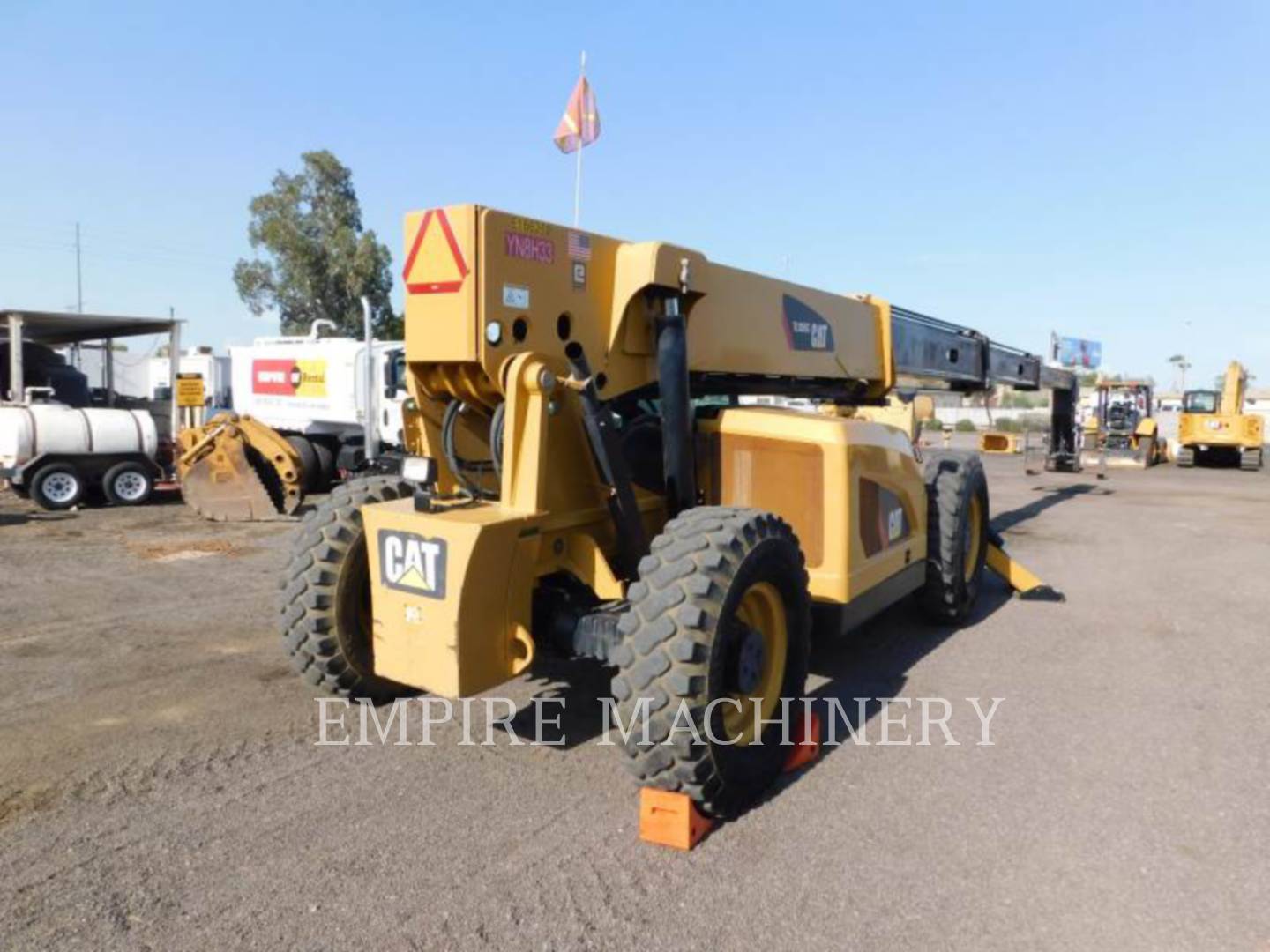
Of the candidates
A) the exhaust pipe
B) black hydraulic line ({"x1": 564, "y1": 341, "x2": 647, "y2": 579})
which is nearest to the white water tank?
the exhaust pipe

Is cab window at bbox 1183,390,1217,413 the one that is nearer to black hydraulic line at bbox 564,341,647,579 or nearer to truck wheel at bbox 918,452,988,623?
truck wheel at bbox 918,452,988,623

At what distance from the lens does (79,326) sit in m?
17.6

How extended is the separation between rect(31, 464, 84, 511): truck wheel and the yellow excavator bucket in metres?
2.03

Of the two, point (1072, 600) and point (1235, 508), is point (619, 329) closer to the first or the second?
point (1072, 600)

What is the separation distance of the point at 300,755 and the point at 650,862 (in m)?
1.86

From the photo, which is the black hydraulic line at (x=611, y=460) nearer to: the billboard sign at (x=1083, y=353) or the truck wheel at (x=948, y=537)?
the truck wheel at (x=948, y=537)

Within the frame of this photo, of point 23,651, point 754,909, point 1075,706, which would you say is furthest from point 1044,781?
point 23,651

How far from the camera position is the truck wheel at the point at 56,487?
13.3m

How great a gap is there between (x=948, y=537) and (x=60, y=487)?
12842 millimetres

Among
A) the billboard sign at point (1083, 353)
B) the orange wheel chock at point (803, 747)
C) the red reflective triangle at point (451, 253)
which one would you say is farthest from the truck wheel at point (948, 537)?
the billboard sign at point (1083, 353)

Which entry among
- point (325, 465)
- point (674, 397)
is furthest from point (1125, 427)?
point (674, 397)

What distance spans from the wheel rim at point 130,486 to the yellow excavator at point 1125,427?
2350cm

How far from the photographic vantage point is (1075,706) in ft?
16.8

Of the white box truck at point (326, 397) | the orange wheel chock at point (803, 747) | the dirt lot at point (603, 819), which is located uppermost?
the white box truck at point (326, 397)
